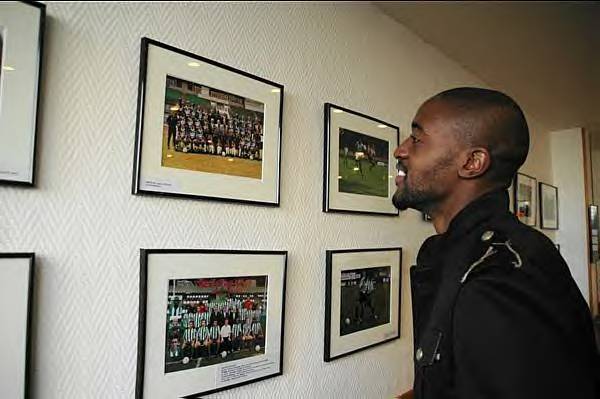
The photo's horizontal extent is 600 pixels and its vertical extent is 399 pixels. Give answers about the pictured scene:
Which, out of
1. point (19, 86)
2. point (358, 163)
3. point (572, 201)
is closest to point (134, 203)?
point (19, 86)

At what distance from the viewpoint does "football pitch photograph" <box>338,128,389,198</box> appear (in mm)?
1589

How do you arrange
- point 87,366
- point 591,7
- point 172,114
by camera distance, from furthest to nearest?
point 591,7 → point 172,114 → point 87,366

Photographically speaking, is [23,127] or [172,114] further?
[172,114]

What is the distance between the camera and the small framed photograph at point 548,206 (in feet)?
11.3

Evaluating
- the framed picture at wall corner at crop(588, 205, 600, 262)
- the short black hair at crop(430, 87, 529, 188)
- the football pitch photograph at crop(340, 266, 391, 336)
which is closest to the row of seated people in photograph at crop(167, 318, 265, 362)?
the football pitch photograph at crop(340, 266, 391, 336)

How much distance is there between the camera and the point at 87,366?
91 cm

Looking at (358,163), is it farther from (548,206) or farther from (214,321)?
(548,206)

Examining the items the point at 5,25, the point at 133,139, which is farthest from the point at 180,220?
the point at 5,25

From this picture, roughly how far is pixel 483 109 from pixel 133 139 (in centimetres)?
80

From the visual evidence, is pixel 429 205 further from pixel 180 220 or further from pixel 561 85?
pixel 561 85

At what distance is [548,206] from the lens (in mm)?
3576

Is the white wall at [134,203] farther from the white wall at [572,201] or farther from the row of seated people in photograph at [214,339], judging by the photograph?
the white wall at [572,201]

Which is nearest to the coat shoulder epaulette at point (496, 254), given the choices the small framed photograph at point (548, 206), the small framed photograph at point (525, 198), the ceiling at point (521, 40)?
the ceiling at point (521, 40)

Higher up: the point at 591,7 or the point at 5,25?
the point at 591,7
